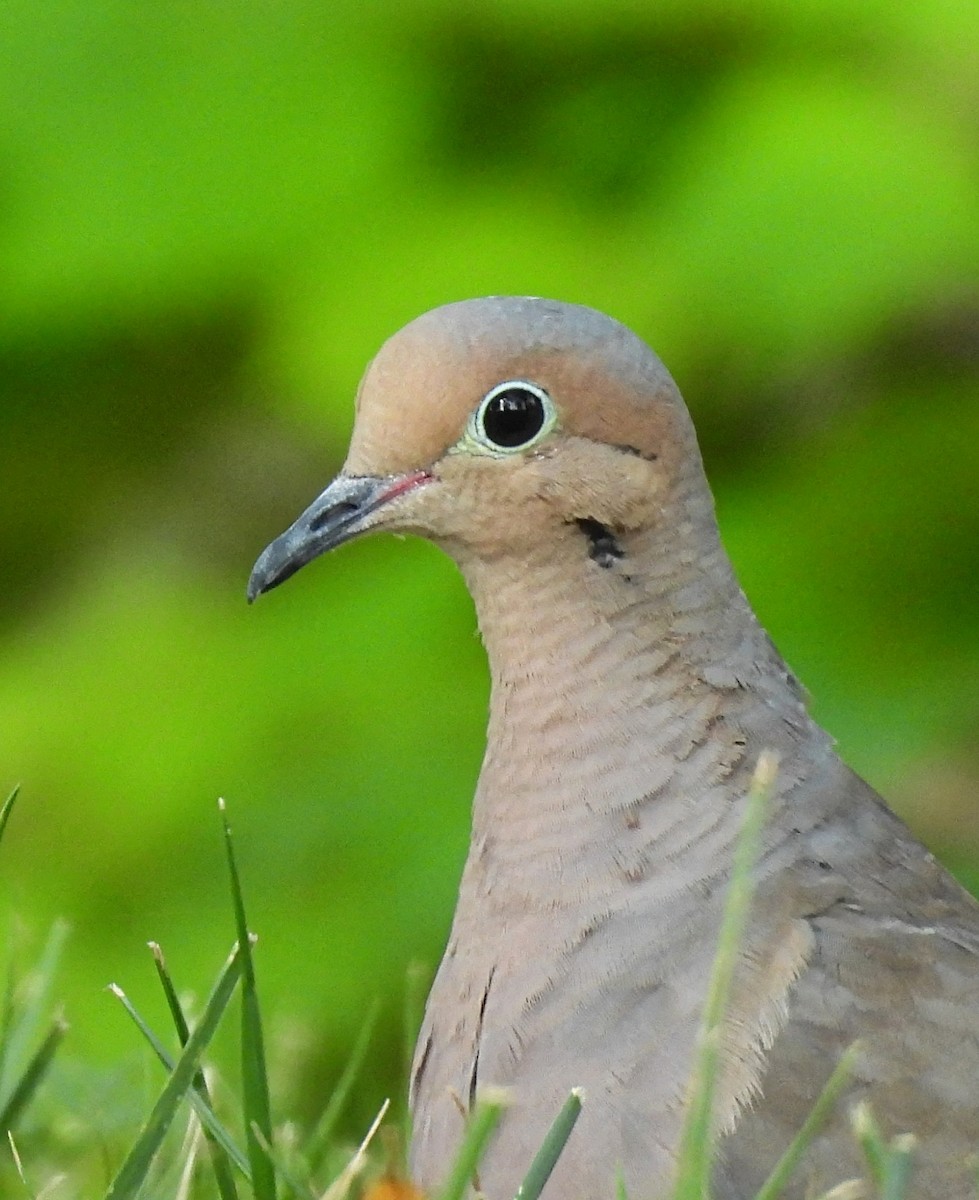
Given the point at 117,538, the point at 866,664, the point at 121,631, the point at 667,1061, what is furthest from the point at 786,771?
the point at 117,538

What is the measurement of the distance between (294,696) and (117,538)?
0.47 metres

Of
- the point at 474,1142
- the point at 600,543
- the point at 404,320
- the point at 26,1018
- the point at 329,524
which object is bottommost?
the point at 26,1018

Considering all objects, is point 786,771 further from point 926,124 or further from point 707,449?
point 926,124

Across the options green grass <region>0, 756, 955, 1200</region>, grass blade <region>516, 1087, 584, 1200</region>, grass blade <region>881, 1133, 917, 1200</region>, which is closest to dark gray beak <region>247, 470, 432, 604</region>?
green grass <region>0, 756, 955, 1200</region>

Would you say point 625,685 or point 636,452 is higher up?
point 636,452

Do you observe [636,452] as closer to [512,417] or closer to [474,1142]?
[512,417]

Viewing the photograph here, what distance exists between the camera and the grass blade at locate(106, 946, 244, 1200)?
135cm

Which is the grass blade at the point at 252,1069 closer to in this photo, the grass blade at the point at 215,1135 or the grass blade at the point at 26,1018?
the grass blade at the point at 215,1135

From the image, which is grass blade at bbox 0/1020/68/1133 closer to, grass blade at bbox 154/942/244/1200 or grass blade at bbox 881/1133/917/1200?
grass blade at bbox 154/942/244/1200

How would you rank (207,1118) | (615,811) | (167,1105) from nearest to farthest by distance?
(167,1105) → (207,1118) → (615,811)

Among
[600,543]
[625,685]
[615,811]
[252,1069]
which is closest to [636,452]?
[600,543]

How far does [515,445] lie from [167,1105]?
67cm

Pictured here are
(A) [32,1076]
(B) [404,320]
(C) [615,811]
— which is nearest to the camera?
(A) [32,1076]

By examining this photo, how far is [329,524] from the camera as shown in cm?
177
